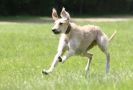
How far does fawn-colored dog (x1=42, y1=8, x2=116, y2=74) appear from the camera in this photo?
9953 mm

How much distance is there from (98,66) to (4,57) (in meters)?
3.53

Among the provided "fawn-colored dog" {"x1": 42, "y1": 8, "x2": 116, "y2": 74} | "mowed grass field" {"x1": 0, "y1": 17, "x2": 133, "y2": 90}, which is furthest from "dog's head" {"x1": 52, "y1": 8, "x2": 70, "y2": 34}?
"mowed grass field" {"x1": 0, "y1": 17, "x2": 133, "y2": 90}

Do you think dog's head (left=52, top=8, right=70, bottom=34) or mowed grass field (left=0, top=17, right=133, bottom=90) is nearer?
mowed grass field (left=0, top=17, right=133, bottom=90)

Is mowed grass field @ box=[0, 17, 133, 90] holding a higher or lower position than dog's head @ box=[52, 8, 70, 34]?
lower

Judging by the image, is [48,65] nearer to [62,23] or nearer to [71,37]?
[71,37]

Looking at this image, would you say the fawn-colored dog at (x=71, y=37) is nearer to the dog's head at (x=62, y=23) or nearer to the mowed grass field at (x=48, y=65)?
the dog's head at (x=62, y=23)

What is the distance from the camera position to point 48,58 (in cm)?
1568

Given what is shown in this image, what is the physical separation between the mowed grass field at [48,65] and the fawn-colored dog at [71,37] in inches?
16.0

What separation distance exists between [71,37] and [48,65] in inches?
128

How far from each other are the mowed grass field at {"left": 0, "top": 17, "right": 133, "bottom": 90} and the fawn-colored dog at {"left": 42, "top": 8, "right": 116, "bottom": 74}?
407 millimetres

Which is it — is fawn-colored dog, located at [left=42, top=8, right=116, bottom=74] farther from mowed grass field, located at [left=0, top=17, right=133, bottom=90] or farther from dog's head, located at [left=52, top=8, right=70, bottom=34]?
mowed grass field, located at [left=0, top=17, right=133, bottom=90]

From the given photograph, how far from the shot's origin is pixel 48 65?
1358 centimetres

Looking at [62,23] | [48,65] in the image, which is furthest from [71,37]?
[48,65]

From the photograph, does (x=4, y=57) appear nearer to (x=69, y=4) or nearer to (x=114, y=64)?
(x=114, y=64)
